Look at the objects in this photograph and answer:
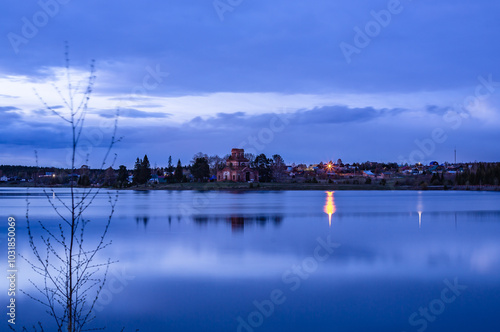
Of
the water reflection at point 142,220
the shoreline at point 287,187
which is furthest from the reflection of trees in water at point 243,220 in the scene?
the shoreline at point 287,187

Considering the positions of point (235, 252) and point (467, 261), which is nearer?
point (467, 261)

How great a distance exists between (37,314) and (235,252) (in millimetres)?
7134

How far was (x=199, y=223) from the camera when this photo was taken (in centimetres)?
2394

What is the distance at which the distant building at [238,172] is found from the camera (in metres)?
82.4

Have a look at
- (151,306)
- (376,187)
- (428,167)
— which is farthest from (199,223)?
(428,167)

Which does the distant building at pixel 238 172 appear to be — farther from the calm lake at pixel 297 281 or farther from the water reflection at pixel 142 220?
the calm lake at pixel 297 281

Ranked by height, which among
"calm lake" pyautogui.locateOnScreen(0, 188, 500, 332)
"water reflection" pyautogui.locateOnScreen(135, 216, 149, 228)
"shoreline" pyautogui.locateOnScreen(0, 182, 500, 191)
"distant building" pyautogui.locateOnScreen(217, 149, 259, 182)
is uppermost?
"distant building" pyautogui.locateOnScreen(217, 149, 259, 182)

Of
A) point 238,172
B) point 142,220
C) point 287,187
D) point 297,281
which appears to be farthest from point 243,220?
point 238,172

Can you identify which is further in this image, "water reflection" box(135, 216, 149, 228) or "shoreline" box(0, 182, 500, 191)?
"shoreline" box(0, 182, 500, 191)

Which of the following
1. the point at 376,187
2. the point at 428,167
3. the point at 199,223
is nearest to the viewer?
the point at 199,223

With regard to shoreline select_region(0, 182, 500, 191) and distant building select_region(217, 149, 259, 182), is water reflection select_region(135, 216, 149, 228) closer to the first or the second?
shoreline select_region(0, 182, 500, 191)

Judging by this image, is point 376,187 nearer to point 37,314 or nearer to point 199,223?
point 199,223

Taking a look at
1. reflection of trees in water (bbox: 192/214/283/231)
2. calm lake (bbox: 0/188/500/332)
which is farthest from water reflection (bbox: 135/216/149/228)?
calm lake (bbox: 0/188/500/332)

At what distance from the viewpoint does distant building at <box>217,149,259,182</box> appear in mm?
82450
